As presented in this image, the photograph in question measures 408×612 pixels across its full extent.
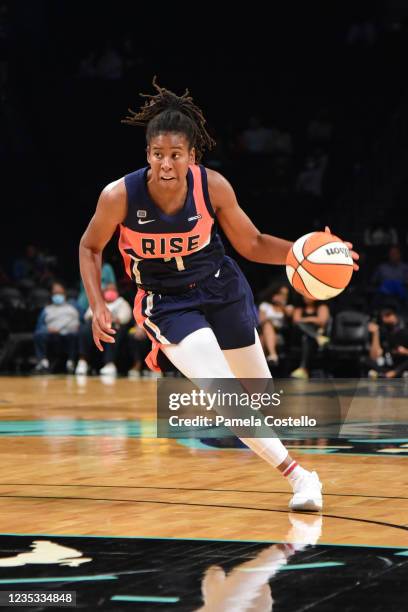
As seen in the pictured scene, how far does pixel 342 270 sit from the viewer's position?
5.54 metres

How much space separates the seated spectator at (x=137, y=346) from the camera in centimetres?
1644

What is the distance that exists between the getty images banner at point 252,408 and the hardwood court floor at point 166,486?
0.33 metres

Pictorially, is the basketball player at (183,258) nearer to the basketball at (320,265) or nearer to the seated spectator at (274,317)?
the basketball at (320,265)

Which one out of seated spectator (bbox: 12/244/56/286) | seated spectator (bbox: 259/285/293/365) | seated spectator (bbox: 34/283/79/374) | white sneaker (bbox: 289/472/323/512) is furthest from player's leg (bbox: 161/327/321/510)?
seated spectator (bbox: 12/244/56/286)

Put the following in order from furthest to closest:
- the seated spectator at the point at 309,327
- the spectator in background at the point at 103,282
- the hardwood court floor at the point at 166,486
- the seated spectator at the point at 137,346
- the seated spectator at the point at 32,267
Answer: the seated spectator at the point at 32,267, the spectator in background at the point at 103,282, the seated spectator at the point at 137,346, the seated spectator at the point at 309,327, the hardwood court floor at the point at 166,486

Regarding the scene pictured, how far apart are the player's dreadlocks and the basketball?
0.72 m


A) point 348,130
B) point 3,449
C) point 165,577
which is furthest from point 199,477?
point 348,130

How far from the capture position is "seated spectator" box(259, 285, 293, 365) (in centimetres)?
1555

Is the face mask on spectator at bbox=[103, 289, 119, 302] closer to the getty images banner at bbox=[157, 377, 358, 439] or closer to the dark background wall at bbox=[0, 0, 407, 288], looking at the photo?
the getty images banner at bbox=[157, 377, 358, 439]

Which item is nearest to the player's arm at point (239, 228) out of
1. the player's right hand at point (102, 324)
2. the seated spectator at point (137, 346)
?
the player's right hand at point (102, 324)

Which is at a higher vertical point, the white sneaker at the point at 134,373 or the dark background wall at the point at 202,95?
Result: the dark background wall at the point at 202,95

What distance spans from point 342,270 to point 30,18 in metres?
16.8

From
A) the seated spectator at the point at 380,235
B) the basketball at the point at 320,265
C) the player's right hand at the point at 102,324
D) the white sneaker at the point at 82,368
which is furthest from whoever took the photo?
the seated spectator at the point at 380,235

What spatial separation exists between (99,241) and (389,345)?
9620mm
